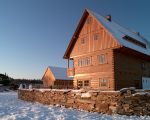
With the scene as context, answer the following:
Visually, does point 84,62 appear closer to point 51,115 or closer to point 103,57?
point 103,57

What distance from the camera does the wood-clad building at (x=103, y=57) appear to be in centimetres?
2484

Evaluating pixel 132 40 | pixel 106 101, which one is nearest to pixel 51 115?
pixel 106 101

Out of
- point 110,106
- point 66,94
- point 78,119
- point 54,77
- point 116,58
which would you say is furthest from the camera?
point 54,77

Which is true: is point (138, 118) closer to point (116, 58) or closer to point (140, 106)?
point (140, 106)

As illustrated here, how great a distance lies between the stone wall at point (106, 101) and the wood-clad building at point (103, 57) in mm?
7506

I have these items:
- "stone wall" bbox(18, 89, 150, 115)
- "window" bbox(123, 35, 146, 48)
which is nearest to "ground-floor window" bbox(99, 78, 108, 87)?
"window" bbox(123, 35, 146, 48)

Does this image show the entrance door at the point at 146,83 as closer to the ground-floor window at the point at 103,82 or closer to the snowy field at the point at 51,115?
the ground-floor window at the point at 103,82

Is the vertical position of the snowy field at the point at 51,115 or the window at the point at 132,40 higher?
the window at the point at 132,40

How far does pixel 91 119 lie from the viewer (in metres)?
12.1

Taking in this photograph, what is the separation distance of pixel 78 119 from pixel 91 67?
15.7m

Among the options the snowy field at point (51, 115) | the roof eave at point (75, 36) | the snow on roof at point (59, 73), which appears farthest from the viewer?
the snow on roof at point (59, 73)

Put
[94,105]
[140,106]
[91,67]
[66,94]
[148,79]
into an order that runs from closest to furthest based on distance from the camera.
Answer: [140,106], [94,105], [66,94], [91,67], [148,79]

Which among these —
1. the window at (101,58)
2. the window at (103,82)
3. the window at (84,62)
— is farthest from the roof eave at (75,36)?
the window at (103,82)

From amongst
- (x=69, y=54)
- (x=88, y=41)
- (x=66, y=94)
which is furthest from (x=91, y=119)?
(x=69, y=54)
